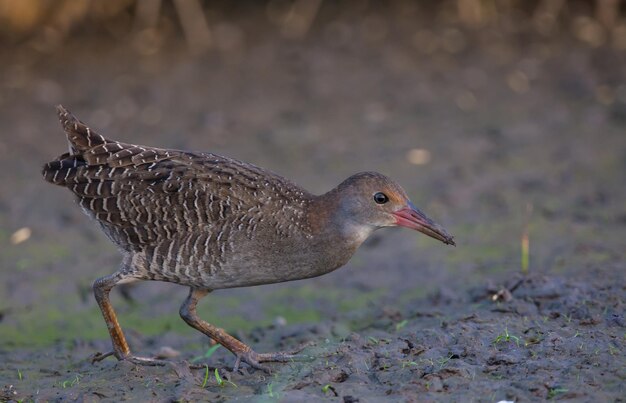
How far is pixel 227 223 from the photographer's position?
664cm

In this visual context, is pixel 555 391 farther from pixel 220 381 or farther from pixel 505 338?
pixel 220 381

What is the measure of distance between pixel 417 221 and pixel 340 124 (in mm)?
5709

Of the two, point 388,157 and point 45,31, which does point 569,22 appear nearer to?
point 388,157

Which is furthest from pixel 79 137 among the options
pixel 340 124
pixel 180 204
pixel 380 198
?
pixel 340 124

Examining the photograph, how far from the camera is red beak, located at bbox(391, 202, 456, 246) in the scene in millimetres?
6707

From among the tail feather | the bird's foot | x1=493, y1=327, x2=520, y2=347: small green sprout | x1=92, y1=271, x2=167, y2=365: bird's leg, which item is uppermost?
the tail feather

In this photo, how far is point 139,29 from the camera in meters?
14.9

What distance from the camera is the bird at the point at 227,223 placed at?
661 centimetres

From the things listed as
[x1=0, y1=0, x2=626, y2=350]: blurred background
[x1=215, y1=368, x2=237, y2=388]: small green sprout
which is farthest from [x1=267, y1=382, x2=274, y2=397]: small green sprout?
[x1=0, y1=0, x2=626, y2=350]: blurred background

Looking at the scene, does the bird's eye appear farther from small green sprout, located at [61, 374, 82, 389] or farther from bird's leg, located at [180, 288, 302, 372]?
small green sprout, located at [61, 374, 82, 389]

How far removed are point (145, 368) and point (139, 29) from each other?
918 cm

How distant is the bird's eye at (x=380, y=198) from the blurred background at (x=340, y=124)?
1.46 meters

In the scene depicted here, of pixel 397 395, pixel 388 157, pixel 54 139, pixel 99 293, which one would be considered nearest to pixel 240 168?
pixel 99 293

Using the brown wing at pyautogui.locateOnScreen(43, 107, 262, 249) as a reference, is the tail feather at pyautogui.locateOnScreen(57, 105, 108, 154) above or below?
above
